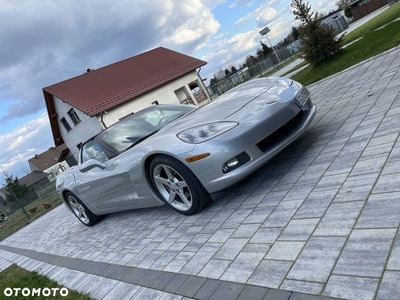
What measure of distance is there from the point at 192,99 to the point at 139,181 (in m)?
21.0

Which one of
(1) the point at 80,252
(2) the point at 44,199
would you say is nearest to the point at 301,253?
(1) the point at 80,252

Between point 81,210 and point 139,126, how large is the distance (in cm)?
227

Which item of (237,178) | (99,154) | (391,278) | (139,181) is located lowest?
(391,278)

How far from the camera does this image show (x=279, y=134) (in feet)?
11.2

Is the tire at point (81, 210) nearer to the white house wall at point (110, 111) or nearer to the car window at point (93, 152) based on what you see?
the car window at point (93, 152)

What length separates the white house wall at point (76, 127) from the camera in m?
20.8

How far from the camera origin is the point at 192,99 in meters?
24.4

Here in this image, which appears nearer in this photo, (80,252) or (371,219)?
(371,219)

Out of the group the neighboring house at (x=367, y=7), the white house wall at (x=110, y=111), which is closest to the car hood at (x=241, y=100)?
the white house wall at (x=110, y=111)

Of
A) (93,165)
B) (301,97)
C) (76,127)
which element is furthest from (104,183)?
(76,127)

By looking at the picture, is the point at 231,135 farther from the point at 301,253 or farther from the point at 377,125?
the point at 377,125

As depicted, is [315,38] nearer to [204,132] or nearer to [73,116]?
[204,132]

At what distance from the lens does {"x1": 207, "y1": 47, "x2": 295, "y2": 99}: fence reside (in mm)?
26484

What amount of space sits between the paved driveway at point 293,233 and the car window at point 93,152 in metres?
1.05
